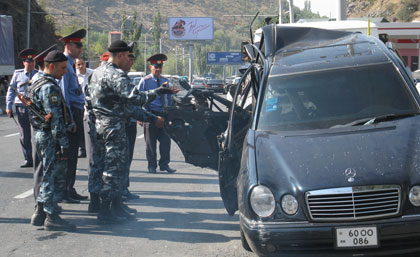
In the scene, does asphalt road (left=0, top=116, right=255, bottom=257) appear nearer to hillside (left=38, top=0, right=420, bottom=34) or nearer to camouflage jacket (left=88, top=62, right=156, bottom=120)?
camouflage jacket (left=88, top=62, right=156, bottom=120)

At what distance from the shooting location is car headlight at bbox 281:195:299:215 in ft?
14.1

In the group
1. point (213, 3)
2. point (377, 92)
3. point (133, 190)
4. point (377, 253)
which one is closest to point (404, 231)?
point (377, 253)

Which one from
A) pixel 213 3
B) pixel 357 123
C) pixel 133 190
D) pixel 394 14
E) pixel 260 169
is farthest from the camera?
pixel 213 3

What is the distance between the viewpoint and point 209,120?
6941 millimetres

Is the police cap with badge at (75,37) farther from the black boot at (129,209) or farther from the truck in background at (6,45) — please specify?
the truck in background at (6,45)

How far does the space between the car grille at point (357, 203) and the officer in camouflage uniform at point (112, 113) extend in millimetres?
2710

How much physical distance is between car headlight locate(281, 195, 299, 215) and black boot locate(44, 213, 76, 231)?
292cm

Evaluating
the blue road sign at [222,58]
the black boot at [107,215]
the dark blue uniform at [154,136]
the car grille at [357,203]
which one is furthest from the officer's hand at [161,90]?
the blue road sign at [222,58]

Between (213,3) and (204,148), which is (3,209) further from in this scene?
(213,3)

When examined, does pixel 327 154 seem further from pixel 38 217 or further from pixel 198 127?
pixel 38 217

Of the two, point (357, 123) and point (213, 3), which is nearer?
point (357, 123)

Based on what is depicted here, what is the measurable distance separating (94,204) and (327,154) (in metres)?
3.48

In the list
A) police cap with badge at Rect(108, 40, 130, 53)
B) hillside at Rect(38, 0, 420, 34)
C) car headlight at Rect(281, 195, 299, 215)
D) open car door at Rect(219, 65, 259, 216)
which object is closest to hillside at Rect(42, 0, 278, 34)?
hillside at Rect(38, 0, 420, 34)

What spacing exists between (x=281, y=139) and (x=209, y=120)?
6.95ft
